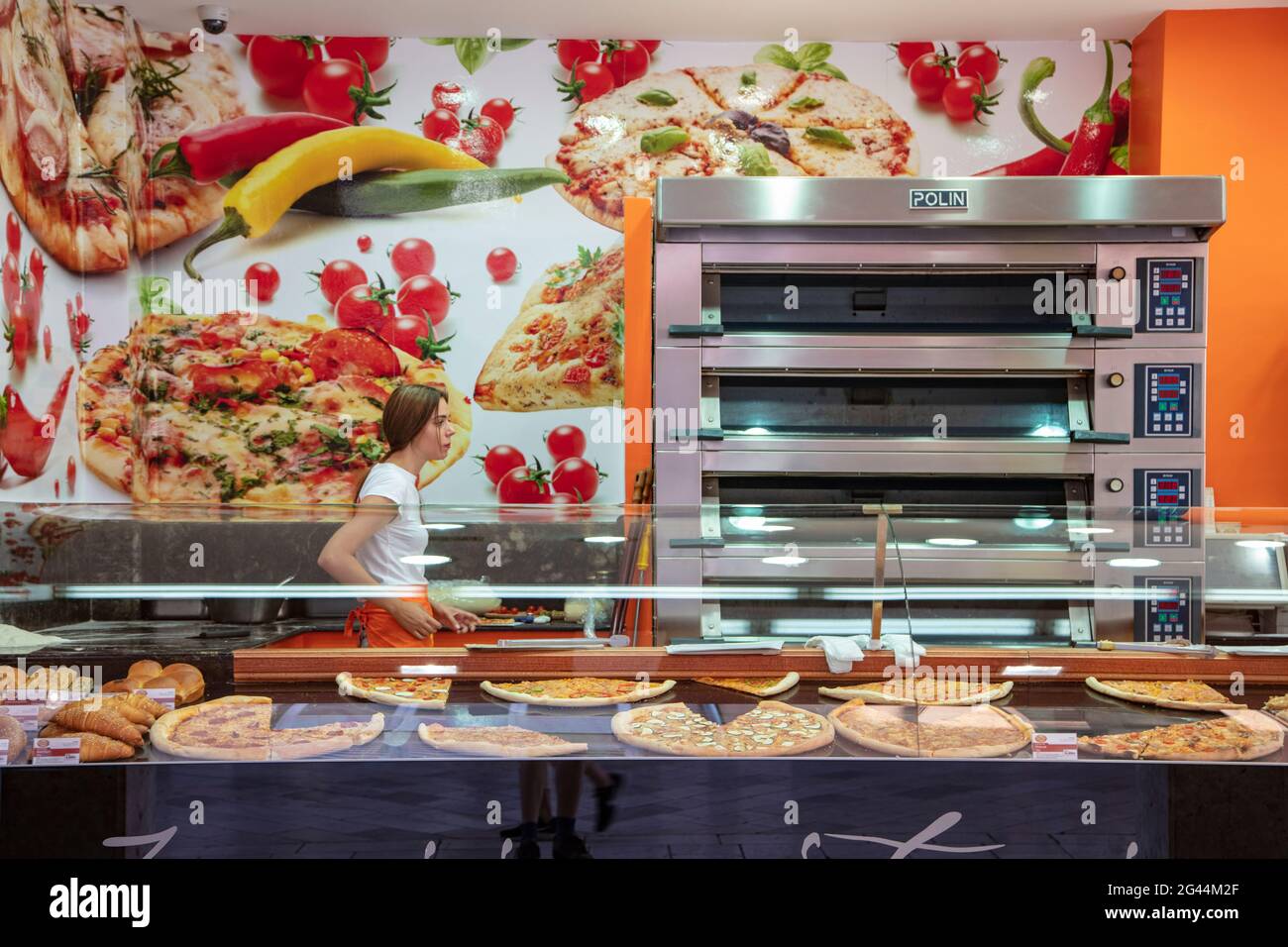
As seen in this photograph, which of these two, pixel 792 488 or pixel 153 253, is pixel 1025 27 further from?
pixel 153 253

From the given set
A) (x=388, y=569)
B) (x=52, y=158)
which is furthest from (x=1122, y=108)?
(x=52, y=158)

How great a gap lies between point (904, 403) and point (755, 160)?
1.55 metres

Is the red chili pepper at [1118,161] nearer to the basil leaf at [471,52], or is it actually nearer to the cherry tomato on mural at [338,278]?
the basil leaf at [471,52]

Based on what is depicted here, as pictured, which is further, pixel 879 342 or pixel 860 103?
pixel 860 103

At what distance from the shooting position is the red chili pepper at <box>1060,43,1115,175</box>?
5.07 metres

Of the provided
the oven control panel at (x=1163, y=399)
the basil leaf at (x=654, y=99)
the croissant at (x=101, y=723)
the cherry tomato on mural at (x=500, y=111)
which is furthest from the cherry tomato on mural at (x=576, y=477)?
the croissant at (x=101, y=723)

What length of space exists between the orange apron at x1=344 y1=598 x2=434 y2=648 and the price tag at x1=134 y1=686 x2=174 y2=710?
A: 0.45 m

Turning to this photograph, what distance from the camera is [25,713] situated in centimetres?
237

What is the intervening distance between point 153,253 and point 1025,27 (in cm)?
408

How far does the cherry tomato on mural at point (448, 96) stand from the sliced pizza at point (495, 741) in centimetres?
355

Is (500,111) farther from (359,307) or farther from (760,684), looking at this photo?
(760,684)

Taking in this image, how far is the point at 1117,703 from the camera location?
259cm

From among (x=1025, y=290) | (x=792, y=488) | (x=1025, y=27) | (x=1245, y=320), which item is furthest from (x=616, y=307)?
(x=1245, y=320)

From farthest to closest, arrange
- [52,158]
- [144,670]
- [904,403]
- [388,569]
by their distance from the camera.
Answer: [52,158] → [904,403] → [388,569] → [144,670]
